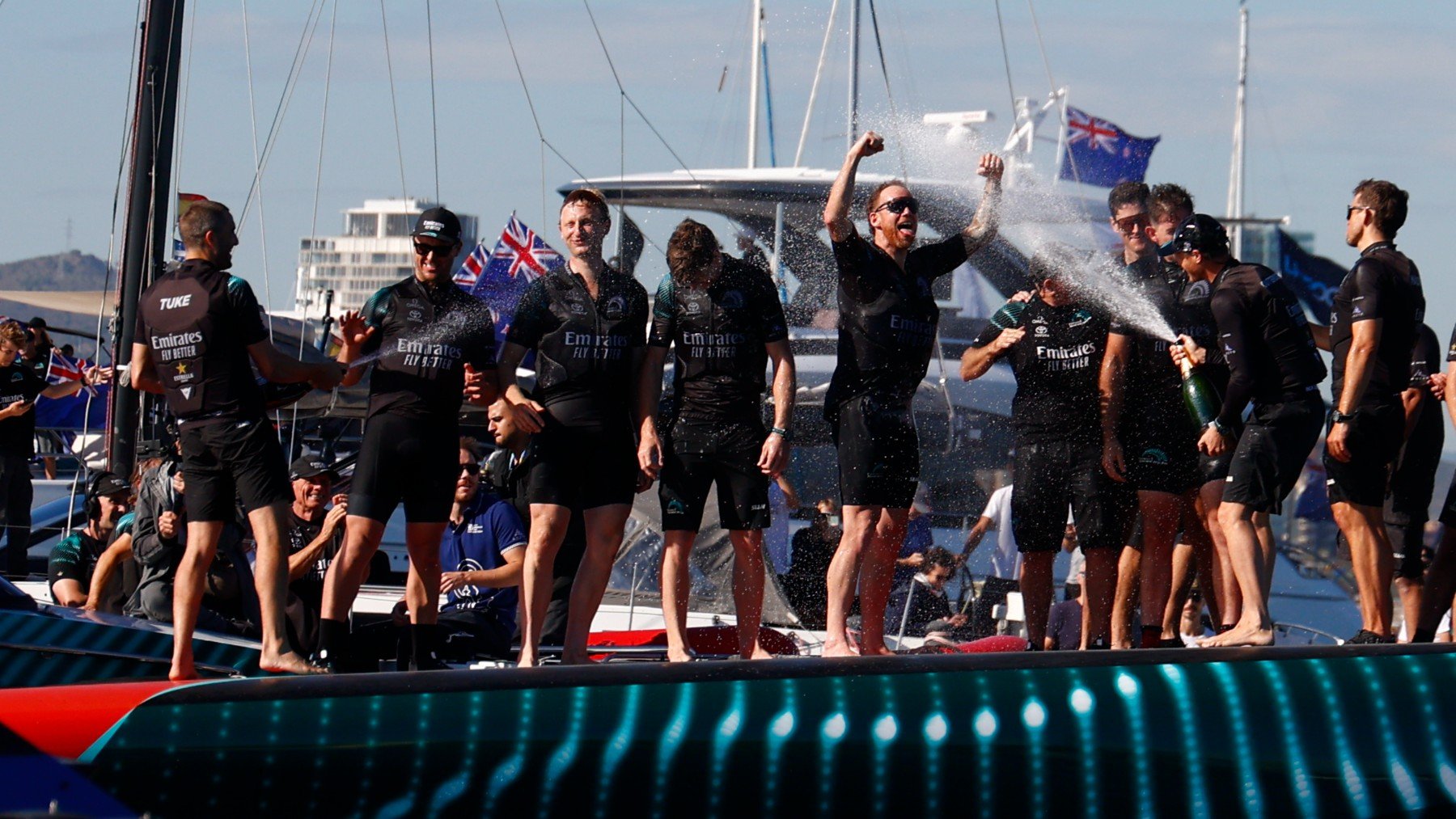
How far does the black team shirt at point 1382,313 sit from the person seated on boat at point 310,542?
12.2 ft

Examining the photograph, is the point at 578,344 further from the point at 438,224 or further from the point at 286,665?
the point at 286,665

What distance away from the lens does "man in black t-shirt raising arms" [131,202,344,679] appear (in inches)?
231

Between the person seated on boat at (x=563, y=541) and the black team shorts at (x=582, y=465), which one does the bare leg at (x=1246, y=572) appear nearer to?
the black team shorts at (x=582, y=465)

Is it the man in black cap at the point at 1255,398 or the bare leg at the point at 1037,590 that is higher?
the man in black cap at the point at 1255,398

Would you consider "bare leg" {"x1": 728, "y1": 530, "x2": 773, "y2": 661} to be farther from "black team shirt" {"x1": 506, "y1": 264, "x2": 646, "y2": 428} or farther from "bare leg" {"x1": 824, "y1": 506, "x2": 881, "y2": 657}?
"black team shirt" {"x1": 506, "y1": 264, "x2": 646, "y2": 428}

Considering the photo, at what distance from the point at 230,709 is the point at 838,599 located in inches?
92.2

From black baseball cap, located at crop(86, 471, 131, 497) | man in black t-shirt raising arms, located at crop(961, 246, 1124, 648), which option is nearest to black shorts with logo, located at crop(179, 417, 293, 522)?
man in black t-shirt raising arms, located at crop(961, 246, 1124, 648)

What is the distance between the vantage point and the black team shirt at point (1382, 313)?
19.7 feet

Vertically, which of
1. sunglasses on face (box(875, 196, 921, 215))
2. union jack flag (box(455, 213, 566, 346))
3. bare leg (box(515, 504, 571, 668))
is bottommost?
bare leg (box(515, 504, 571, 668))

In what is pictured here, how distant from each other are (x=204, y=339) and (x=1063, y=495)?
10.2 feet

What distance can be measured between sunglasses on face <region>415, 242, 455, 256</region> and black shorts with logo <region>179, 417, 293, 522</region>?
2.65ft

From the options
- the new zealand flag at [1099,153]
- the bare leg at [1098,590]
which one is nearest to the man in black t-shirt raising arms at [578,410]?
the bare leg at [1098,590]

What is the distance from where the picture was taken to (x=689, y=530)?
6.20m

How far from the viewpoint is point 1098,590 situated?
6.68 m
